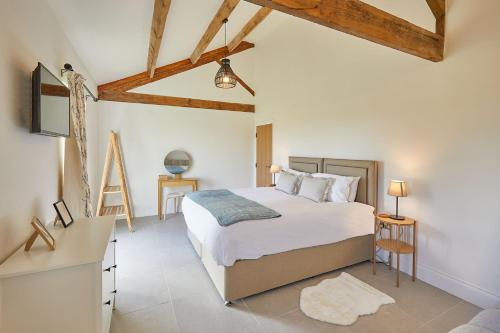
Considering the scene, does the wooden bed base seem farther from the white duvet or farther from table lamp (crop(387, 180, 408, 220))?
table lamp (crop(387, 180, 408, 220))

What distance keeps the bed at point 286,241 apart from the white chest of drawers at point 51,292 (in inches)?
39.5

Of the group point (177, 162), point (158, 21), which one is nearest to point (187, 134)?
point (177, 162)

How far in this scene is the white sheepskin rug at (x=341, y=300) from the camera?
6.59 feet

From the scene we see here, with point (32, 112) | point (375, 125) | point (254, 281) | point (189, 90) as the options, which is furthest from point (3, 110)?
point (189, 90)

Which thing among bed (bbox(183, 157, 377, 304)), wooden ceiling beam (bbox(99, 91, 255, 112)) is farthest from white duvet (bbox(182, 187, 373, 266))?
wooden ceiling beam (bbox(99, 91, 255, 112))

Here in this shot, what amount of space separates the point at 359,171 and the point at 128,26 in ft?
10.9

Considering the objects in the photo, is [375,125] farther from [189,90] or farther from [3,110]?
[189,90]

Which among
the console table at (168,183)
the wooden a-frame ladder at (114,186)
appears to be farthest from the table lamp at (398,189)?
the wooden a-frame ladder at (114,186)

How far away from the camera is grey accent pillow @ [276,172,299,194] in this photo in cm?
370

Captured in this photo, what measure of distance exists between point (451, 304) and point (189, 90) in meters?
5.33

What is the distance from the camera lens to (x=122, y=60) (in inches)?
142

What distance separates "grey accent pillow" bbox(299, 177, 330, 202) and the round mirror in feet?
9.45

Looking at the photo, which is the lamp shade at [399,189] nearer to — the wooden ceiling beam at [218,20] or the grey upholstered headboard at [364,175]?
the grey upholstered headboard at [364,175]

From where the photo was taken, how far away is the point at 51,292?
1.23 metres
